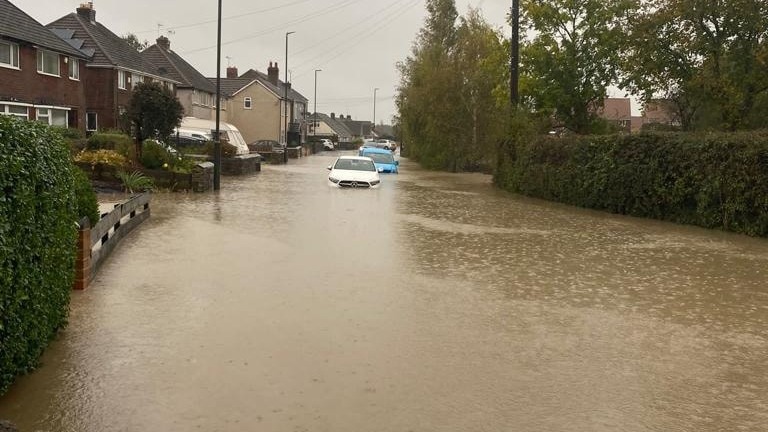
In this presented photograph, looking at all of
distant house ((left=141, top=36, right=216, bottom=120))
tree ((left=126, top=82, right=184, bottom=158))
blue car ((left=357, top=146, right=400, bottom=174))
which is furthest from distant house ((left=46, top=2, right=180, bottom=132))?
tree ((left=126, top=82, right=184, bottom=158))

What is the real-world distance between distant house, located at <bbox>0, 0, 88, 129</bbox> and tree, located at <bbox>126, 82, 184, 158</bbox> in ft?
20.3

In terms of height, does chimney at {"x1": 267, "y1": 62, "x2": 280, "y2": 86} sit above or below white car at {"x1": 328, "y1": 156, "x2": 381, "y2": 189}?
above

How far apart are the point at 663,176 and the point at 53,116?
27815 mm

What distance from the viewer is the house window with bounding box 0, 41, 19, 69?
28.6 metres

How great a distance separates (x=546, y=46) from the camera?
34094mm

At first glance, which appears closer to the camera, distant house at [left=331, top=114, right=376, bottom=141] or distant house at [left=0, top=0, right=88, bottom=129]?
distant house at [left=0, top=0, right=88, bottom=129]

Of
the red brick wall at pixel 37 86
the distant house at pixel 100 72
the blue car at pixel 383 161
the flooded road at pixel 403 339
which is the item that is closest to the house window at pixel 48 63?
the red brick wall at pixel 37 86

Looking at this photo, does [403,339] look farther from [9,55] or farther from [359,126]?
[359,126]

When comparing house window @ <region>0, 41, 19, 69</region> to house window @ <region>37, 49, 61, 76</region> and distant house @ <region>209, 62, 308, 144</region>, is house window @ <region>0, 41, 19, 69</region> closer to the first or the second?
house window @ <region>37, 49, 61, 76</region>

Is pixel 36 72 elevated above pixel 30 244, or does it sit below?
above

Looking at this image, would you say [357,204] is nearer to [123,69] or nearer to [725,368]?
[725,368]

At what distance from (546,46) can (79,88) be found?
23409mm

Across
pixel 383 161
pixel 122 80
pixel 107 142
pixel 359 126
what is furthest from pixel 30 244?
pixel 359 126

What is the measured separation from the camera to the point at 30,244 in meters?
4.96
